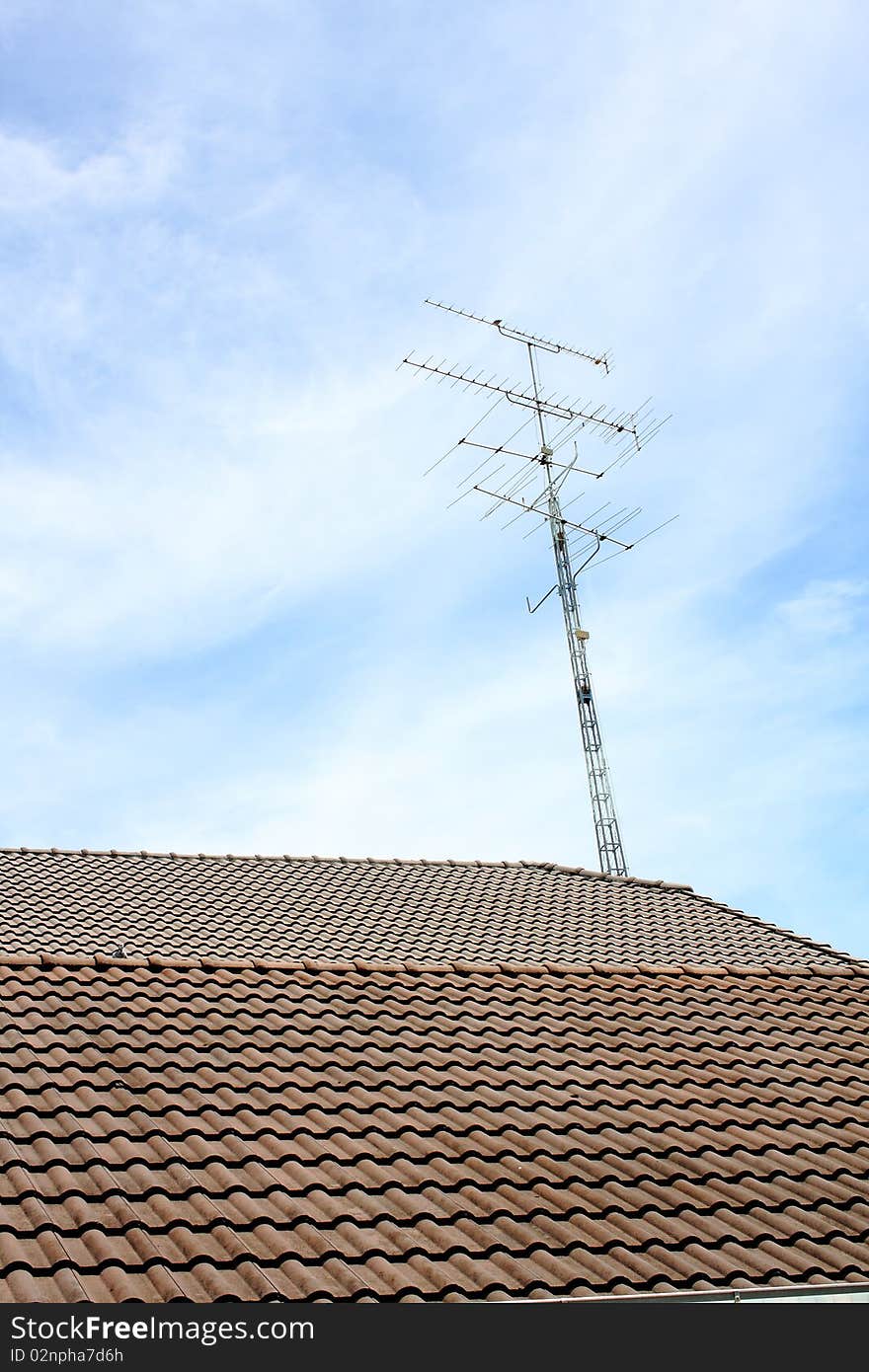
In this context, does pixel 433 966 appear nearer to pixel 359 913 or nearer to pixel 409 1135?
pixel 359 913

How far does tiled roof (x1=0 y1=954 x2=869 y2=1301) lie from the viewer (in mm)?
6332

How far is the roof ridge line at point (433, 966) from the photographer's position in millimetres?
9703

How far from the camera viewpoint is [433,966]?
35.7 feet

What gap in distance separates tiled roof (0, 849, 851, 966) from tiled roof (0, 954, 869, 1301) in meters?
1.27

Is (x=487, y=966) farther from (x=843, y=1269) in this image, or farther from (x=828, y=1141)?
(x=843, y=1269)

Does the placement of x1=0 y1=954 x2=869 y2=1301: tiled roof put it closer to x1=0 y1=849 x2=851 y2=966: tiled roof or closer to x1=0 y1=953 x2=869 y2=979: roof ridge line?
x1=0 y1=953 x2=869 y2=979: roof ridge line

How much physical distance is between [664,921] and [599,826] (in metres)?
3.16

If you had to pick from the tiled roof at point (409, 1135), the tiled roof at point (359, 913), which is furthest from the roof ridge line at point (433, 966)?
the tiled roof at point (359, 913)

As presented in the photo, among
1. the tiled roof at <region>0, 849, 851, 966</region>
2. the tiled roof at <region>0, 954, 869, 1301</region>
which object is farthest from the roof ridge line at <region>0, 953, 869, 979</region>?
the tiled roof at <region>0, 849, 851, 966</region>

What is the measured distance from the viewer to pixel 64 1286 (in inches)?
224

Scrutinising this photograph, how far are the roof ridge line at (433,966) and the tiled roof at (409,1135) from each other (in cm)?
4

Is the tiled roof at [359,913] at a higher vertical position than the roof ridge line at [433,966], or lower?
higher

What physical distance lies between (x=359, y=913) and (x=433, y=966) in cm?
237

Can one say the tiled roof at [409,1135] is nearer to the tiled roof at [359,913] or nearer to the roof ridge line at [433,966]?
the roof ridge line at [433,966]
